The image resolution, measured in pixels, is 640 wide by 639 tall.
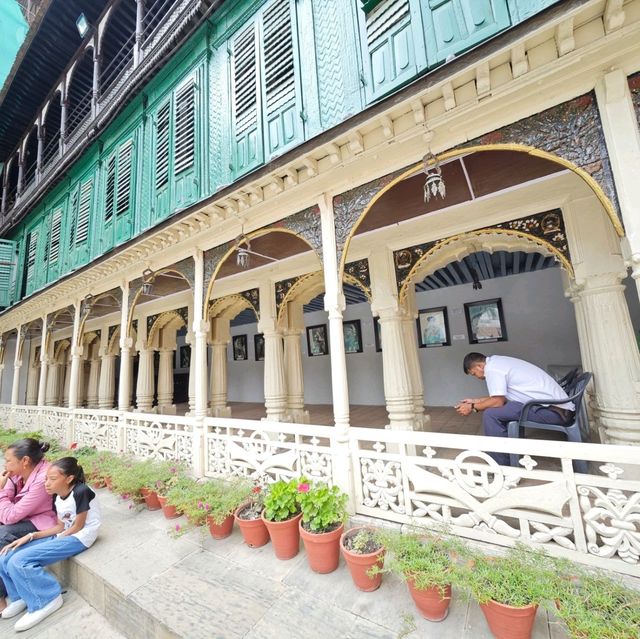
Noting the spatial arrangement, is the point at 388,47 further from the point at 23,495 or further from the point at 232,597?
the point at 23,495

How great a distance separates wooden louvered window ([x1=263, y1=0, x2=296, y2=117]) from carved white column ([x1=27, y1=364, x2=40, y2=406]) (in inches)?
556

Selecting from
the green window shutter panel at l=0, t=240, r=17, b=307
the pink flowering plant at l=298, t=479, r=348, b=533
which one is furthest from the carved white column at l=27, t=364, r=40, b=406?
the pink flowering plant at l=298, t=479, r=348, b=533

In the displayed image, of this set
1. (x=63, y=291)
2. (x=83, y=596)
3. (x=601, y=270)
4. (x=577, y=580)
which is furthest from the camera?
(x=63, y=291)

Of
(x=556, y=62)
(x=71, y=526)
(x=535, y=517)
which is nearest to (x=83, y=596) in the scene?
(x=71, y=526)

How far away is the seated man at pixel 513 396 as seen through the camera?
2812mm

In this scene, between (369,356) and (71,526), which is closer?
(71,526)

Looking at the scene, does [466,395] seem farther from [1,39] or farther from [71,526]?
[1,39]

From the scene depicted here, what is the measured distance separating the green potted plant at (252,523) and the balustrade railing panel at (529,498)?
2.94ft

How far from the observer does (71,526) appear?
280 centimetres

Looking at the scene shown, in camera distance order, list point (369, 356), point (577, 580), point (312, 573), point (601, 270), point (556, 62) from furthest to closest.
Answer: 1. point (369, 356)
2. point (601, 270)
3. point (312, 573)
4. point (556, 62)
5. point (577, 580)

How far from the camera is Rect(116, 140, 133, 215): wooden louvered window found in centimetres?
613

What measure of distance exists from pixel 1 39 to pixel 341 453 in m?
14.6

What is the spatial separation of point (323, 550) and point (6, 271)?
13.5 m

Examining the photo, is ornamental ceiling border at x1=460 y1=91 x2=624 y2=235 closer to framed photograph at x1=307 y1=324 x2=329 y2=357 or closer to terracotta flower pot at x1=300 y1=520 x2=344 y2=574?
terracotta flower pot at x1=300 y1=520 x2=344 y2=574
